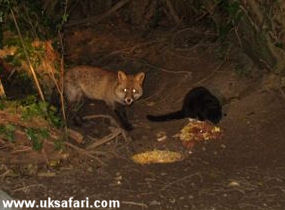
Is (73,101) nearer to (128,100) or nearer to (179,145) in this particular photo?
(128,100)

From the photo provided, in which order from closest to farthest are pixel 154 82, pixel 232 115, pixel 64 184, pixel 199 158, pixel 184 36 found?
pixel 64 184
pixel 199 158
pixel 232 115
pixel 154 82
pixel 184 36

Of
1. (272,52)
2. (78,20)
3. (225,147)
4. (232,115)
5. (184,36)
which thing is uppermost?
(78,20)

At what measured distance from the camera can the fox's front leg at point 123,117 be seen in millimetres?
8312

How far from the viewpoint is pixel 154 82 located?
9.91m

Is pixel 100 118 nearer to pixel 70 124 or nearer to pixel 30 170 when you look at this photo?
pixel 70 124

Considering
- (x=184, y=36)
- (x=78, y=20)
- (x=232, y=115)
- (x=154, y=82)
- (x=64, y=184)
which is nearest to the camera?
(x=64, y=184)

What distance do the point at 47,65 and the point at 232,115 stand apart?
2559 millimetres

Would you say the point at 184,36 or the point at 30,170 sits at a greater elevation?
the point at 184,36

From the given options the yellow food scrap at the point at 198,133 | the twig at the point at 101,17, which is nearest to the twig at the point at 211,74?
the yellow food scrap at the point at 198,133

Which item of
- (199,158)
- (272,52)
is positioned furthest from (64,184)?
(272,52)

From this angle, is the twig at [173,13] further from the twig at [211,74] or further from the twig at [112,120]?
the twig at [112,120]

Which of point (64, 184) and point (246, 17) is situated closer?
point (64, 184)

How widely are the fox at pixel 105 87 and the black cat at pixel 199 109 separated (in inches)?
16.3

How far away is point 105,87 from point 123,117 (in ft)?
2.02
